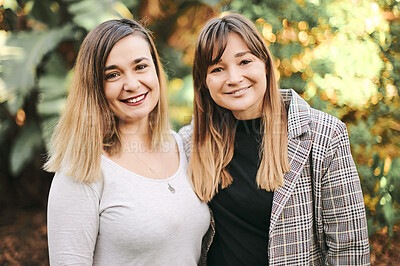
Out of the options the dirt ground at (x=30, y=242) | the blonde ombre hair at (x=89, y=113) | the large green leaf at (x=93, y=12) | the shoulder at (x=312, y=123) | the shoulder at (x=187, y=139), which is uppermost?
the large green leaf at (x=93, y=12)

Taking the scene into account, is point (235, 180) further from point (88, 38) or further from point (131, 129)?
point (88, 38)

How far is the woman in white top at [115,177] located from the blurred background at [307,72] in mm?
1253

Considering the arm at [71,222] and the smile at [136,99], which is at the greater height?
the smile at [136,99]

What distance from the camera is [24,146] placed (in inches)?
172

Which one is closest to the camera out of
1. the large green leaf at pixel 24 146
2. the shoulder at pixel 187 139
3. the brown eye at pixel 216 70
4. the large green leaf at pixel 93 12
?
the brown eye at pixel 216 70

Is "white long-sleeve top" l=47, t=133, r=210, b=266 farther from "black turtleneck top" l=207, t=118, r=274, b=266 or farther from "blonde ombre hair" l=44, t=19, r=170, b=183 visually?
"black turtleneck top" l=207, t=118, r=274, b=266

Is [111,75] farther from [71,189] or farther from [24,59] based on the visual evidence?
[24,59]

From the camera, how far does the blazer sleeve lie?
1.82 m

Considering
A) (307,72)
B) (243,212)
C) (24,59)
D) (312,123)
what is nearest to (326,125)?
(312,123)

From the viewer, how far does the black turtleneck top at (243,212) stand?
76.5 inches

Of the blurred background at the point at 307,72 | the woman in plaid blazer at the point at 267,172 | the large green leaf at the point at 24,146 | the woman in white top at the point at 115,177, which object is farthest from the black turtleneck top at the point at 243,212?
the large green leaf at the point at 24,146

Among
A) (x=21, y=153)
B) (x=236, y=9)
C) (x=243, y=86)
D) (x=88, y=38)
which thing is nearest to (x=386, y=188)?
(x=243, y=86)

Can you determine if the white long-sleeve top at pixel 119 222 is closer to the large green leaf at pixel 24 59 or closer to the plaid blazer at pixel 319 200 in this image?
the plaid blazer at pixel 319 200

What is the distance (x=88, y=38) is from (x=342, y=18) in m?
2.16
